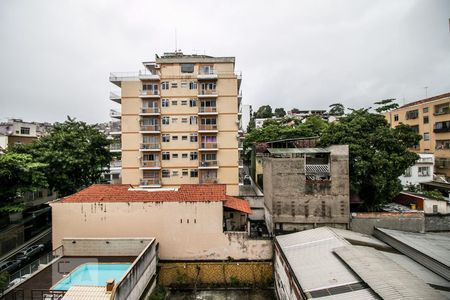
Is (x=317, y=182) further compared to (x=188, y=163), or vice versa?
(x=188, y=163)

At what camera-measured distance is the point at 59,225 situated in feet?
52.2

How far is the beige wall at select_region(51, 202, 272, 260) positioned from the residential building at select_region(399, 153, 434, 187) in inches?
1013

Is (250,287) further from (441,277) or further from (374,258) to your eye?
(441,277)

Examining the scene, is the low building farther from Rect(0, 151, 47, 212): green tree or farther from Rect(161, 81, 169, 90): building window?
Rect(161, 81, 169, 90): building window

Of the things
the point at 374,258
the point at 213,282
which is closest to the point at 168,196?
the point at 213,282

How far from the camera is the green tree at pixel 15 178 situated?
57.8 feet

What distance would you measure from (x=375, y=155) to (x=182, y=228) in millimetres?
15754

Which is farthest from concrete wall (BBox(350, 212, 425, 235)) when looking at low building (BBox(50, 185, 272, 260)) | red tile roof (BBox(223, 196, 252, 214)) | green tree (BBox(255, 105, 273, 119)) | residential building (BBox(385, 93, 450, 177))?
green tree (BBox(255, 105, 273, 119))

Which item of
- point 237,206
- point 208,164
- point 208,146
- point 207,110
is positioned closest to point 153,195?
point 237,206

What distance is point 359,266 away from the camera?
9.99 metres

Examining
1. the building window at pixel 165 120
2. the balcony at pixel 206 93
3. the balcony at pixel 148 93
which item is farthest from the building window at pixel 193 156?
the balcony at pixel 148 93

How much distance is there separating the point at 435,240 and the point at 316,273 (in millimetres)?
9631

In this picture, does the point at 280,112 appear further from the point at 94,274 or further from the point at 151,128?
the point at 94,274

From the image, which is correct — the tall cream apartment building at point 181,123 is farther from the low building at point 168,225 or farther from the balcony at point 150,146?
the low building at point 168,225
